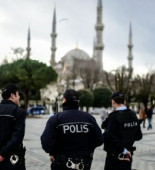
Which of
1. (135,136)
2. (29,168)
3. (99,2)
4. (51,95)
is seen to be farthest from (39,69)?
(99,2)

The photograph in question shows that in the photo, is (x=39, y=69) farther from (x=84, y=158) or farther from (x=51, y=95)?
(x=84, y=158)

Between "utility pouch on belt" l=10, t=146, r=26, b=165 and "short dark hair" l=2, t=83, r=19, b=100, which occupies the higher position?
"short dark hair" l=2, t=83, r=19, b=100

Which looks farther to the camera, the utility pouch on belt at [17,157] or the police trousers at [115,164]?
the police trousers at [115,164]

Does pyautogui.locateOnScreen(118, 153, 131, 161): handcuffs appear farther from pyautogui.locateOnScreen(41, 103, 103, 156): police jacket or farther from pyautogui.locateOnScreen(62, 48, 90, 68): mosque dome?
pyautogui.locateOnScreen(62, 48, 90, 68): mosque dome

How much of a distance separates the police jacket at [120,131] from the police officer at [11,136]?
1.16m

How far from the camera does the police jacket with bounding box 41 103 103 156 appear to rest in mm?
4223

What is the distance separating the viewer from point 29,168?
336 inches

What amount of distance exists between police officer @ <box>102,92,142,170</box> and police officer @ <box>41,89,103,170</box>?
0.66 meters

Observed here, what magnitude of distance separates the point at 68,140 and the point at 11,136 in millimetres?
720

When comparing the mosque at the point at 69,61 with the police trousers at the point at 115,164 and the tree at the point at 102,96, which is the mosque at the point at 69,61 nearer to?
the tree at the point at 102,96

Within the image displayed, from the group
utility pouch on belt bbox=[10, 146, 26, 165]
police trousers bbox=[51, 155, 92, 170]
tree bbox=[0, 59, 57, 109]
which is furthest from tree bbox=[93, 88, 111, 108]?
police trousers bbox=[51, 155, 92, 170]

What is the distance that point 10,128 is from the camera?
447 cm

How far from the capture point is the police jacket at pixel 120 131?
495 cm

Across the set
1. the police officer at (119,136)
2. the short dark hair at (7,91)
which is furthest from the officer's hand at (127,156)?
the short dark hair at (7,91)
